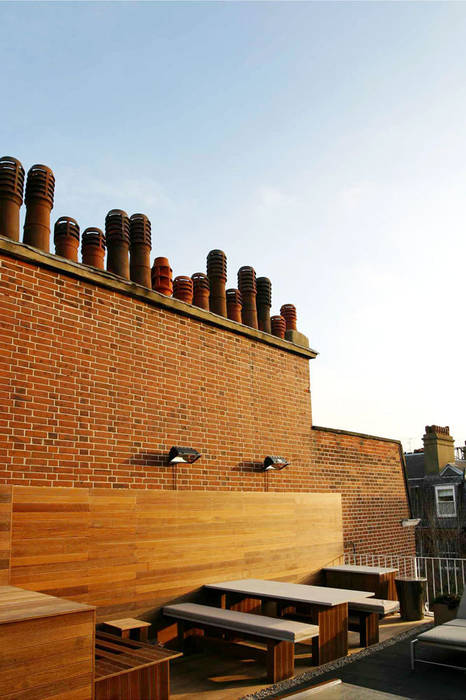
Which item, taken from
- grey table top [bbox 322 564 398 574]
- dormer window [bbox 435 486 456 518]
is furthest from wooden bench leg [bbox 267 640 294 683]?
dormer window [bbox 435 486 456 518]

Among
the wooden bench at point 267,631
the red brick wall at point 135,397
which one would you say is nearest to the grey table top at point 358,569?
the red brick wall at point 135,397

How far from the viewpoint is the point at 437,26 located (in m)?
6.27

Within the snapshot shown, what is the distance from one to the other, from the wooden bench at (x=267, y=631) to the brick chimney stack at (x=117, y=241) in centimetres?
397

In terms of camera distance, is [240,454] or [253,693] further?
[240,454]

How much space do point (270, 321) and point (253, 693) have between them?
215 inches

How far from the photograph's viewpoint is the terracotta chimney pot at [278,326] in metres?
9.09

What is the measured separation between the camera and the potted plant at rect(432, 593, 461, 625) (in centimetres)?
741

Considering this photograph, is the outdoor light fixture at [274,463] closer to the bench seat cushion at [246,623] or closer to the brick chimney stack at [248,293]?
the brick chimney stack at [248,293]

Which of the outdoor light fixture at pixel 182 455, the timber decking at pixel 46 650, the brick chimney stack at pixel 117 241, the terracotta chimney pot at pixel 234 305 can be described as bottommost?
the timber decking at pixel 46 650

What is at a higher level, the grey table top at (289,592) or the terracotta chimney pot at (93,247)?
the terracotta chimney pot at (93,247)

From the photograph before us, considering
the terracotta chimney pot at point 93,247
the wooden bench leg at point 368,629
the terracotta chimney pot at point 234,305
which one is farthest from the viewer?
the terracotta chimney pot at point 234,305

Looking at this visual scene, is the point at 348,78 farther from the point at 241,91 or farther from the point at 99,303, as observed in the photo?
the point at 99,303

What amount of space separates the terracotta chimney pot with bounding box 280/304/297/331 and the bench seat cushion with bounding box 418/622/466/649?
5.11 m

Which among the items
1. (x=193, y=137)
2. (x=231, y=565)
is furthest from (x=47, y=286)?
(x=231, y=565)
